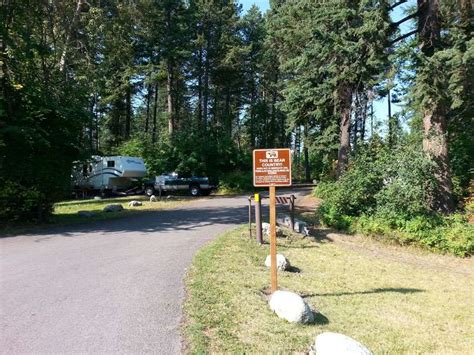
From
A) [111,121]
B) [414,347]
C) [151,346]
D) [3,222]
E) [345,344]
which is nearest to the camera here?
[345,344]

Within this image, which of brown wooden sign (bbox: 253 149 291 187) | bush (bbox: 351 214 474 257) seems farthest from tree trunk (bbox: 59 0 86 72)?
brown wooden sign (bbox: 253 149 291 187)

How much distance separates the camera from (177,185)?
2886 centimetres

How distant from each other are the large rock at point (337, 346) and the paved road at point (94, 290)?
1462 mm

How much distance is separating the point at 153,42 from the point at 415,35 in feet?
82.7

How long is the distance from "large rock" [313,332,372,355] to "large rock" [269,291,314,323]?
0.97 m

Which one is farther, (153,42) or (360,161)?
(153,42)

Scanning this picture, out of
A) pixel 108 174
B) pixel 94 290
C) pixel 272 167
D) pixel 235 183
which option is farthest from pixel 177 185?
pixel 272 167

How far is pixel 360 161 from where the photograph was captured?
13672 millimetres

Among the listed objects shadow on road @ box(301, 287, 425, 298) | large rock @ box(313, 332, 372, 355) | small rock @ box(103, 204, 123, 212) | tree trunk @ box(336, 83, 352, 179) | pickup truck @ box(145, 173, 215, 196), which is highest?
tree trunk @ box(336, 83, 352, 179)

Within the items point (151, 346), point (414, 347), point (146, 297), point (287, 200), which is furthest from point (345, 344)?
point (287, 200)

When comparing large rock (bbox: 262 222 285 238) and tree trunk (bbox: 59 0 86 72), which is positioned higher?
tree trunk (bbox: 59 0 86 72)

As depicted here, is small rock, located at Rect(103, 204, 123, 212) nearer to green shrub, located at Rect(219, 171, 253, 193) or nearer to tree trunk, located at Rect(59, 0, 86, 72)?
tree trunk, located at Rect(59, 0, 86, 72)

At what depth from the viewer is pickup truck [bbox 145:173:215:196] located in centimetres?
2883

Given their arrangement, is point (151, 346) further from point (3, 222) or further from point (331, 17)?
point (331, 17)
